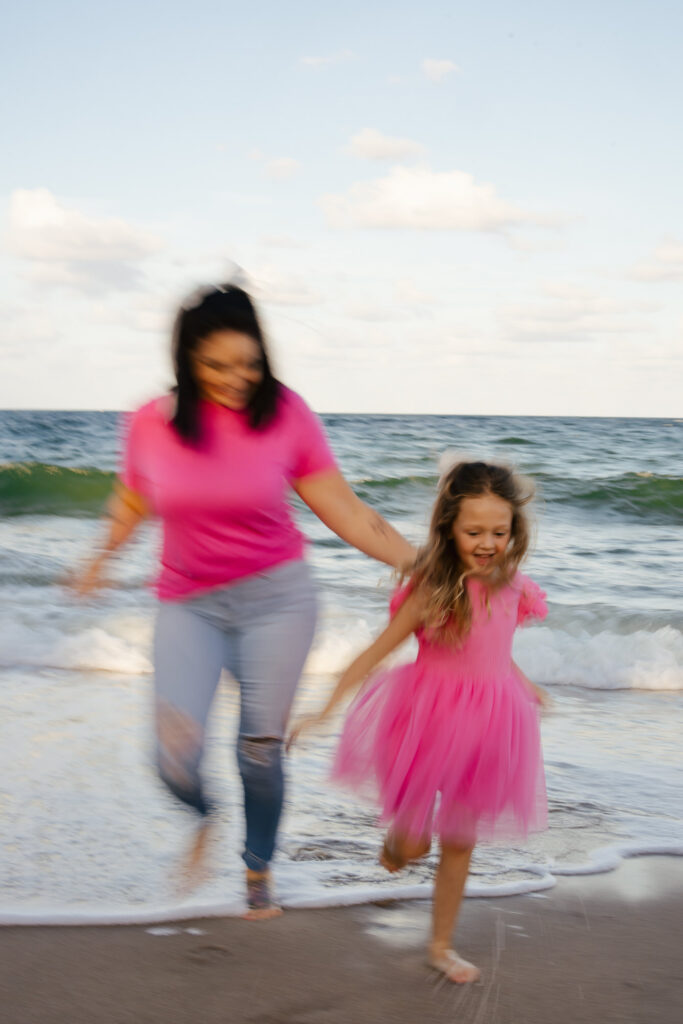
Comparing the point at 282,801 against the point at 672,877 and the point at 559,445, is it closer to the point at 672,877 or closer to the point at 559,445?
the point at 672,877

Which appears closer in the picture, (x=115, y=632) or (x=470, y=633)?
(x=470, y=633)

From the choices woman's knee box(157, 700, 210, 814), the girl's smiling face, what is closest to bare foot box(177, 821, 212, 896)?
woman's knee box(157, 700, 210, 814)

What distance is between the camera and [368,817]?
387cm

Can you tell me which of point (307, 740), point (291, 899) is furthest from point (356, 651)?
point (291, 899)

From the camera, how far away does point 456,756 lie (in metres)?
2.59

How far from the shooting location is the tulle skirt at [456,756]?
102 inches

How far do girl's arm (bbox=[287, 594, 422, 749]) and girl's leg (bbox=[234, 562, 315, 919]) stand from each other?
148 mm

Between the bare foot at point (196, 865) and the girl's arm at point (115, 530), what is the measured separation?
2.48 ft

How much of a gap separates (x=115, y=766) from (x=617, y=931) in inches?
84.5

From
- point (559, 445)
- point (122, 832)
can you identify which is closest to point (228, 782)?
point (122, 832)

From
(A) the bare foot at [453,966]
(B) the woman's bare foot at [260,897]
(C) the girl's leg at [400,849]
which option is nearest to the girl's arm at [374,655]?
(C) the girl's leg at [400,849]

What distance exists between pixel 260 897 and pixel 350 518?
108 cm

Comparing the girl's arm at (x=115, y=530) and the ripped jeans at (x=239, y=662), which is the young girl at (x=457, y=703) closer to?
the ripped jeans at (x=239, y=662)

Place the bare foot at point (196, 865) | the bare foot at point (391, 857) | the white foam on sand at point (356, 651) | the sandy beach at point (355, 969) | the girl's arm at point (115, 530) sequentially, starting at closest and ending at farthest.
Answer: the sandy beach at point (355, 969) < the bare foot at point (391, 857) < the girl's arm at point (115, 530) < the bare foot at point (196, 865) < the white foam on sand at point (356, 651)
